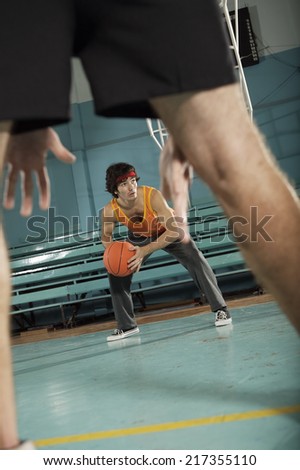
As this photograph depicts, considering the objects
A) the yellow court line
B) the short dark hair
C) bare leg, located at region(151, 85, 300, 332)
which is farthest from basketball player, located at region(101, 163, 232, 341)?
bare leg, located at region(151, 85, 300, 332)

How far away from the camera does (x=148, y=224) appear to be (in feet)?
14.1

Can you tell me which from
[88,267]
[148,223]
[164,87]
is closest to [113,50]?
[164,87]

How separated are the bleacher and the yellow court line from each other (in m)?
4.49

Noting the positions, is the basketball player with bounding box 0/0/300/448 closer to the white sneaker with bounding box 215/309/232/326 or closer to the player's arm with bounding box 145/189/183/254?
the white sneaker with bounding box 215/309/232/326

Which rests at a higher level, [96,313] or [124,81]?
[124,81]

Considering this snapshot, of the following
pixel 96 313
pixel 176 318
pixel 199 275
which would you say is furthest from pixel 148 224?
pixel 96 313

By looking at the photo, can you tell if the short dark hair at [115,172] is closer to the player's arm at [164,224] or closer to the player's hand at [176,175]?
the player's arm at [164,224]

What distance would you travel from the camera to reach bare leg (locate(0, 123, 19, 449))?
90 centimetres

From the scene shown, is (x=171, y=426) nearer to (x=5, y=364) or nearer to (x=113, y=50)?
(x=5, y=364)

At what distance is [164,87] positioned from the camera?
0.92m

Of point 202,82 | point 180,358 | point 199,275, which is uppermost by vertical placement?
point 202,82

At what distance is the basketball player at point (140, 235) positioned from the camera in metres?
4.06
